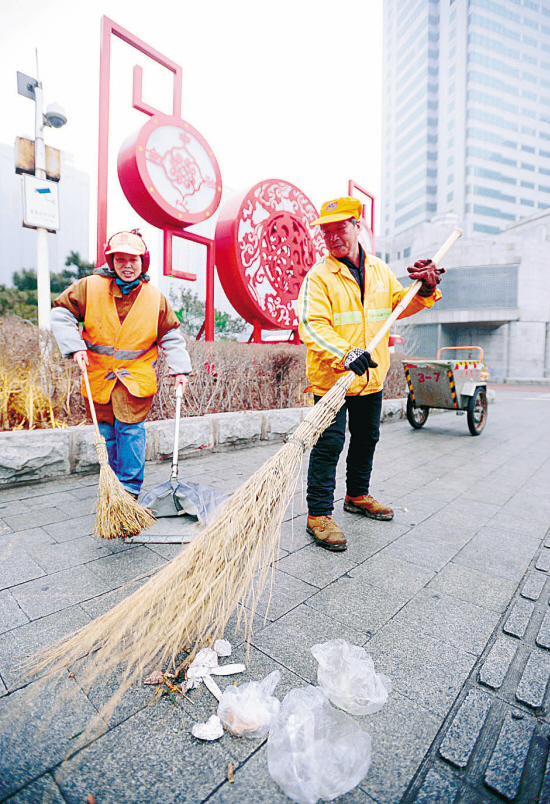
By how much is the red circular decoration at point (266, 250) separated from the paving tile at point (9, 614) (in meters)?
5.42

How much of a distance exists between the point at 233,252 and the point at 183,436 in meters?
3.15

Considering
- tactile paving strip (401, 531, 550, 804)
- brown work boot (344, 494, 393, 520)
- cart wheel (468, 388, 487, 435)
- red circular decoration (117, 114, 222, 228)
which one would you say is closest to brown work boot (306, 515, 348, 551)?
brown work boot (344, 494, 393, 520)

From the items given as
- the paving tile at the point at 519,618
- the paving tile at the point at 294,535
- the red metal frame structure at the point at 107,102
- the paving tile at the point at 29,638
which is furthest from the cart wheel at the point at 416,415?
the paving tile at the point at 29,638

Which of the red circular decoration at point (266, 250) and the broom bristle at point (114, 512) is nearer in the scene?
the broom bristle at point (114, 512)

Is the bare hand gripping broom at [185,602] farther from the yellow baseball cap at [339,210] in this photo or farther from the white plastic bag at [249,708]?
the yellow baseball cap at [339,210]

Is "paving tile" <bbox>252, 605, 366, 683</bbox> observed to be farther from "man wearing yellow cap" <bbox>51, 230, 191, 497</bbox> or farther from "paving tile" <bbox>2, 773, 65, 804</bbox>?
"man wearing yellow cap" <bbox>51, 230, 191, 497</bbox>

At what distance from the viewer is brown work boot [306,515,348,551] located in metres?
2.51

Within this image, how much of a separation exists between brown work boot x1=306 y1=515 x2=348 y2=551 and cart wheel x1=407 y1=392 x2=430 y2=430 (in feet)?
14.8

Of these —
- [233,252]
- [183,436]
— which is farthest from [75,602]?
[233,252]

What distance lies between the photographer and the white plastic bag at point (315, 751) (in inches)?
43.2

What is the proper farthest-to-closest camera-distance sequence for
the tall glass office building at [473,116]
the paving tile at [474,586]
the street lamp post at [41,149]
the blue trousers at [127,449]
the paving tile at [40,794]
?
the tall glass office building at [473,116], the street lamp post at [41,149], the blue trousers at [127,449], the paving tile at [474,586], the paving tile at [40,794]

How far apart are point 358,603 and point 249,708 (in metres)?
0.79

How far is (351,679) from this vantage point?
1433mm

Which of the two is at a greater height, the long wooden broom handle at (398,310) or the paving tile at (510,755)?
the long wooden broom handle at (398,310)
